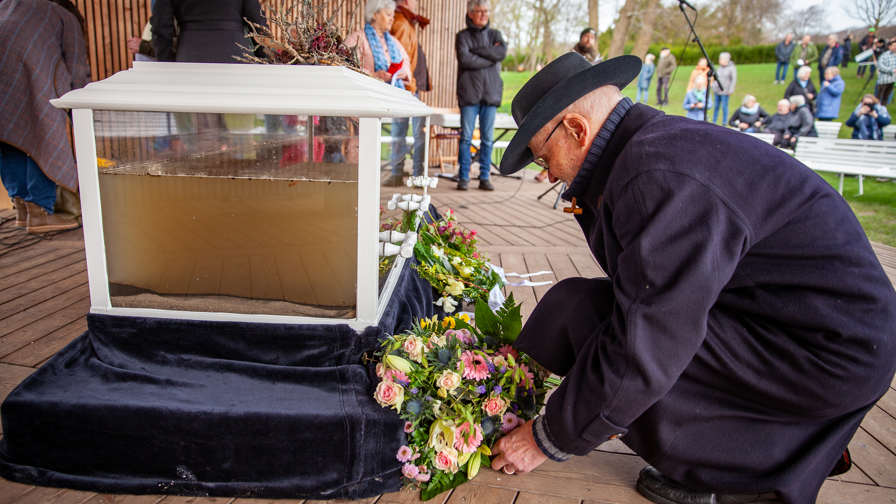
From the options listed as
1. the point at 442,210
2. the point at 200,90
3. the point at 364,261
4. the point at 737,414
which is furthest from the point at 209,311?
the point at 442,210

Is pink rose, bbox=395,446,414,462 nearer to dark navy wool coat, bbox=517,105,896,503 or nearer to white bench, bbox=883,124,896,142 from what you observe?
dark navy wool coat, bbox=517,105,896,503

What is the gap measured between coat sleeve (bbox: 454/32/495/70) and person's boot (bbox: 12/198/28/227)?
3.66 meters

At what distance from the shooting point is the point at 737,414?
1082mm

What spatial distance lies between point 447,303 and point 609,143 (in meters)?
1.12

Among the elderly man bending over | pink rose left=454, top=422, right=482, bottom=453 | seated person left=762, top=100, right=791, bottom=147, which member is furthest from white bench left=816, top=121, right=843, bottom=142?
pink rose left=454, top=422, right=482, bottom=453

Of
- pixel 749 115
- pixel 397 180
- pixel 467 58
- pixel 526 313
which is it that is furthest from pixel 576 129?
pixel 749 115

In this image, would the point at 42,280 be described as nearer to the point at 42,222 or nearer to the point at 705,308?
the point at 42,222

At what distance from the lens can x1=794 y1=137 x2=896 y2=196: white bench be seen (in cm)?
646

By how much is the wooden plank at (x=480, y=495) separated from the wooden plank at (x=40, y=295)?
1761mm

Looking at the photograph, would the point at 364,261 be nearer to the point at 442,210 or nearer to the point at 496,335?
the point at 496,335

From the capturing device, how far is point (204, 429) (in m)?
1.15

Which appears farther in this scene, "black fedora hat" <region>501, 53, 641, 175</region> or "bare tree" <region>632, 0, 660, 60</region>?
"bare tree" <region>632, 0, 660, 60</region>

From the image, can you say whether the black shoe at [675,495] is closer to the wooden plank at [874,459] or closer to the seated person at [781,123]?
the wooden plank at [874,459]

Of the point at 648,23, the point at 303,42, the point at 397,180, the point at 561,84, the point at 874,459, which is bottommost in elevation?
the point at 874,459
